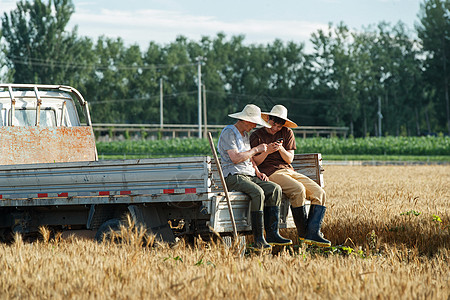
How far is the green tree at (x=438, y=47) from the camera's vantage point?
85.2 m

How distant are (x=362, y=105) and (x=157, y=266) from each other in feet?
289

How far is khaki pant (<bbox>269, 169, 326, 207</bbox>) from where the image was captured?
8.01 m

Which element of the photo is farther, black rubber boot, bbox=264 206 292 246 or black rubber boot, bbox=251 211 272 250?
black rubber boot, bbox=264 206 292 246

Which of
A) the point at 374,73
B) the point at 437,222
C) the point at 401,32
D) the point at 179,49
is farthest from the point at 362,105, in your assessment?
A: the point at 437,222

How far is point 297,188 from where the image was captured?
799cm

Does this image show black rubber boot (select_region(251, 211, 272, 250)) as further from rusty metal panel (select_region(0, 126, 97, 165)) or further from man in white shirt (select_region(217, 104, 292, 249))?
rusty metal panel (select_region(0, 126, 97, 165))

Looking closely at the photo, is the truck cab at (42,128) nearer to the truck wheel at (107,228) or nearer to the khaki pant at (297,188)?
the truck wheel at (107,228)

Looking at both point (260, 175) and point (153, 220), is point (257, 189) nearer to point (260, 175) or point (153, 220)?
point (260, 175)

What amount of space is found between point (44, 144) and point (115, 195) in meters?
3.38

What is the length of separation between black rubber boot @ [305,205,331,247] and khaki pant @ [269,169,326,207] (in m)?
0.13

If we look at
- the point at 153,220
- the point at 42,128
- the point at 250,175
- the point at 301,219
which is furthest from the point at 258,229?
the point at 42,128

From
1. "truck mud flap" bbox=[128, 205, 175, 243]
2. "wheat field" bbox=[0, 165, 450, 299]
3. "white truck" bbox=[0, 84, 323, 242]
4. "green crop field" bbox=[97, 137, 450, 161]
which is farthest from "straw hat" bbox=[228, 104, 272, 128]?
"green crop field" bbox=[97, 137, 450, 161]

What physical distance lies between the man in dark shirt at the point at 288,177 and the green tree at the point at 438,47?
8004 cm

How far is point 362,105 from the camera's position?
91250mm
